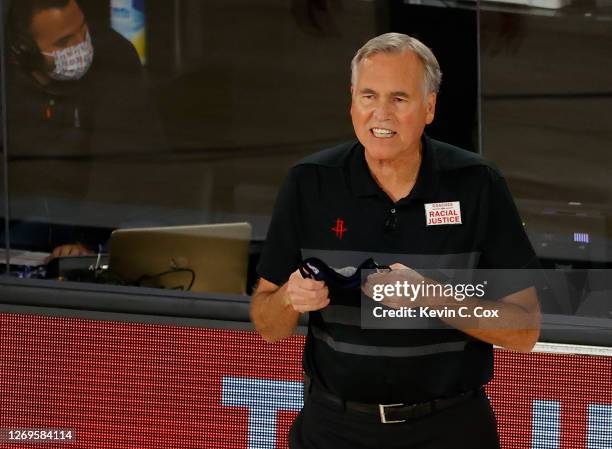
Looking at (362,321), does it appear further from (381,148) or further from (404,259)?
(381,148)

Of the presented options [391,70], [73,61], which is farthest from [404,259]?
[73,61]

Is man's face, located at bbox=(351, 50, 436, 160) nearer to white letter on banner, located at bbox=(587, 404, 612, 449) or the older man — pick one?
the older man

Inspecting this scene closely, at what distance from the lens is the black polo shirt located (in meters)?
3.43

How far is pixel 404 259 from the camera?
11.3ft

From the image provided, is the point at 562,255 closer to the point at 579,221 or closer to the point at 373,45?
the point at 579,221

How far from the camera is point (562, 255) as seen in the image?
20.4 ft

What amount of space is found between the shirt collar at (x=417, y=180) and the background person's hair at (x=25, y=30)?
144 inches

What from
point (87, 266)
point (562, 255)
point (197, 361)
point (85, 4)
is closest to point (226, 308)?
point (197, 361)

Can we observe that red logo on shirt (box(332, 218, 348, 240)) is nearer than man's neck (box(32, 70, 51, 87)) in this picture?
Yes

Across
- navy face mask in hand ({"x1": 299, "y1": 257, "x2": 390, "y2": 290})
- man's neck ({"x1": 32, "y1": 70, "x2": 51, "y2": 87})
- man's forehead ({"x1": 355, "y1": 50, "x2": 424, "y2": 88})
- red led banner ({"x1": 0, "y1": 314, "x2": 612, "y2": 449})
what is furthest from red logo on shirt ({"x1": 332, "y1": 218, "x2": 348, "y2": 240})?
man's neck ({"x1": 32, "y1": 70, "x2": 51, "y2": 87})

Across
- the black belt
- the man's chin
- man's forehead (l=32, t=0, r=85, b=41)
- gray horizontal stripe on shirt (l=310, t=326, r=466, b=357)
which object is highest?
man's forehead (l=32, t=0, r=85, b=41)

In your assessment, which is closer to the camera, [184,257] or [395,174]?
[395,174]

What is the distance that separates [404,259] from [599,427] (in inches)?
61.4

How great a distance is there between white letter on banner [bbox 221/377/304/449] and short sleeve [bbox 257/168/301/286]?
4.09 feet
